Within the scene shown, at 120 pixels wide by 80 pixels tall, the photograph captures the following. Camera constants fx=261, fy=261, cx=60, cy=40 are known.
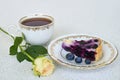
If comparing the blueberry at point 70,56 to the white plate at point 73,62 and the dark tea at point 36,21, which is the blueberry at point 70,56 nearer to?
the white plate at point 73,62

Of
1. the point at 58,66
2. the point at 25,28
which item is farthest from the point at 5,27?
the point at 58,66

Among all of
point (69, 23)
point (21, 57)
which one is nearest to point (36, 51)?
point (21, 57)

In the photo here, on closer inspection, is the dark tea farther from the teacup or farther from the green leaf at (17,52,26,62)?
the green leaf at (17,52,26,62)

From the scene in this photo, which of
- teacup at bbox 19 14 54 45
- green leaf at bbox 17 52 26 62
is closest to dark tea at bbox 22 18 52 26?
teacup at bbox 19 14 54 45

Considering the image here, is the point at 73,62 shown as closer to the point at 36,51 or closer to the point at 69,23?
the point at 36,51

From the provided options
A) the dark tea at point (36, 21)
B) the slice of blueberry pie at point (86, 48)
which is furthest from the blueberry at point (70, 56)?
the dark tea at point (36, 21)

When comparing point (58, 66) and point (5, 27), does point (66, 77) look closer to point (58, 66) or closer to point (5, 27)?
point (58, 66)
